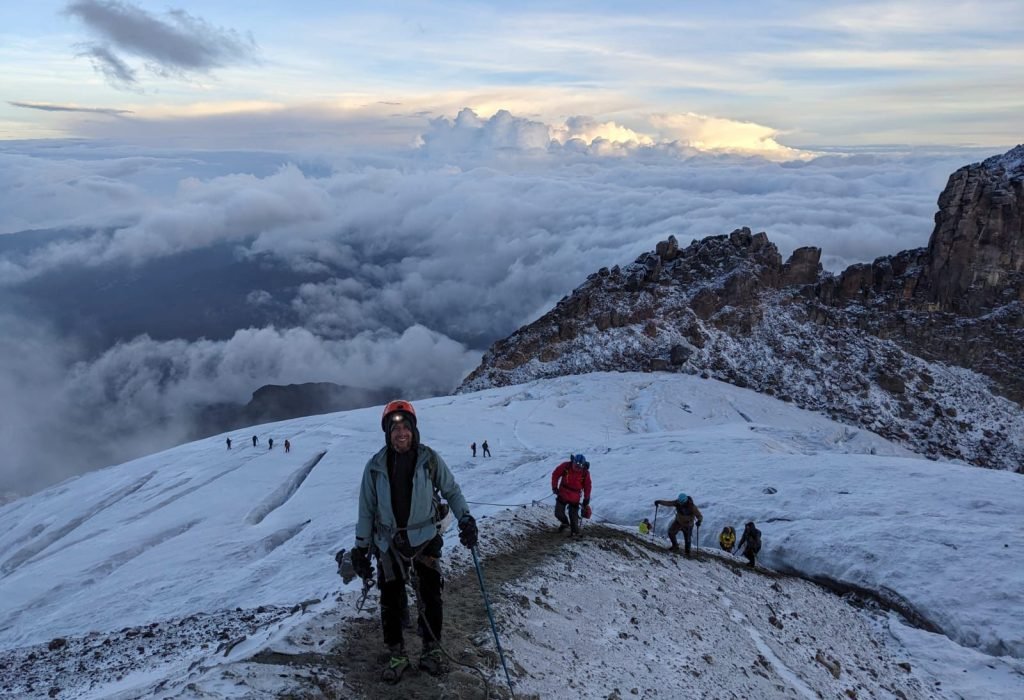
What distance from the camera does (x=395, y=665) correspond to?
269 inches

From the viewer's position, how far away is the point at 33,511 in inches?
1809

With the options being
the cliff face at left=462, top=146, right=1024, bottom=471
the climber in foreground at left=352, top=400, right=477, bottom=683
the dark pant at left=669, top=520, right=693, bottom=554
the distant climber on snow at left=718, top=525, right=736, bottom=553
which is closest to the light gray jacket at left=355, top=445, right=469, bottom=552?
the climber in foreground at left=352, top=400, right=477, bottom=683

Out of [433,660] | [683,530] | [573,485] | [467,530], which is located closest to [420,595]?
[433,660]

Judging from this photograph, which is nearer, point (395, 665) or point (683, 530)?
point (395, 665)

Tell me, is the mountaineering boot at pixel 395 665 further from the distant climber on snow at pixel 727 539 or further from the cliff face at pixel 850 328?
the cliff face at pixel 850 328

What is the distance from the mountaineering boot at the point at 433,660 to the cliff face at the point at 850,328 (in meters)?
77.3

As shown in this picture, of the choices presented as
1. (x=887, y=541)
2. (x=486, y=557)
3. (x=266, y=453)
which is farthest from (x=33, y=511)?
(x=887, y=541)

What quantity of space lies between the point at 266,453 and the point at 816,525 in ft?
119

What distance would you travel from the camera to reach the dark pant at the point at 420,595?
7008mm

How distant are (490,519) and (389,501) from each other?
8.79 metres

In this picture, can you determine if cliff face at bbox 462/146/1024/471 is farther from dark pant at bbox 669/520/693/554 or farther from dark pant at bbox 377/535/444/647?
dark pant at bbox 377/535/444/647

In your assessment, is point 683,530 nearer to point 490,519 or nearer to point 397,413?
point 490,519

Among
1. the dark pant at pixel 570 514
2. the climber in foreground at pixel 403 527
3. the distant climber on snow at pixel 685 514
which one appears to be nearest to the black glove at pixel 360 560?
the climber in foreground at pixel 403 527

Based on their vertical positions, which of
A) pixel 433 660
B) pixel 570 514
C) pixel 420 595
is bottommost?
pixel 570 514
